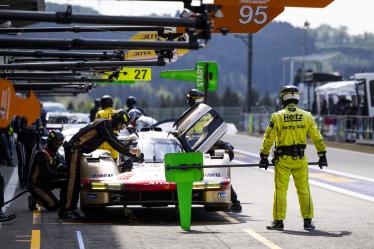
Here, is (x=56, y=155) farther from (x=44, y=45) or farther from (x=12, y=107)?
(x=12, y=107)

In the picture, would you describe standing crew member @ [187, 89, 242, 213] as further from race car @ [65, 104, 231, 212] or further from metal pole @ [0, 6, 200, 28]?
Answer: metal pole @ [0, 6, 200, 28]

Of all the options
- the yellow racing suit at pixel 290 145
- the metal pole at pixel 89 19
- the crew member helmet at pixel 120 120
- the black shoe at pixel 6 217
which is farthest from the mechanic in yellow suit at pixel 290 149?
the black shoe at pixel 6 217

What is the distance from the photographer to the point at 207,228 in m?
13.8

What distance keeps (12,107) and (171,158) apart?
146 inches

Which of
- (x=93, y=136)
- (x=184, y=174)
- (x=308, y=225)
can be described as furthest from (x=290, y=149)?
(x=93, y=136)

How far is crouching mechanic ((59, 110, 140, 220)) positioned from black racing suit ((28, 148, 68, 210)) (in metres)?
0.82

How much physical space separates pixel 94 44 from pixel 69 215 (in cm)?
369

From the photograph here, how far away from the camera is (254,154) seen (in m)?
35.6

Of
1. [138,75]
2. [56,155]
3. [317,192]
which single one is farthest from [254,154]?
[56,155]

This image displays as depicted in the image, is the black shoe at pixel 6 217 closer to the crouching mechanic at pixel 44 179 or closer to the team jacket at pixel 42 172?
the crouching mechanic at pixel 44 179

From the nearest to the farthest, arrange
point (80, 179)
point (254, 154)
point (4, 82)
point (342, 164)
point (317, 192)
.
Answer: point (4, 82) < point (80, 179) < point (317, 192) < point (342, 164) < point (254, 154)

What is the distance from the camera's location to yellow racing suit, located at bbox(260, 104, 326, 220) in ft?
45.3

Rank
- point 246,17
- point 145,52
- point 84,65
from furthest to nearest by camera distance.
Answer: point 145,52 < point 84,65 < point 246,17

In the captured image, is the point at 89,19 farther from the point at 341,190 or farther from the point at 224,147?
the point at 341,190
